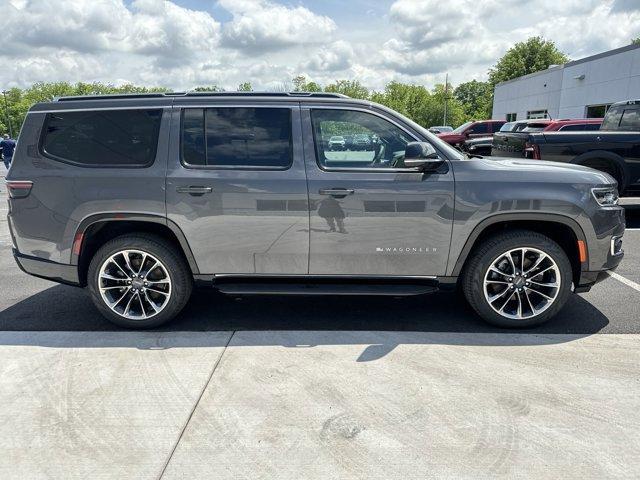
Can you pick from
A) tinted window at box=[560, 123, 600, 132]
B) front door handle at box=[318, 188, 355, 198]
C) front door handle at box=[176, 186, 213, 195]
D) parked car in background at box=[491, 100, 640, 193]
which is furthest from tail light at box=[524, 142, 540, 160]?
tinted window at box=[560, 123, 600, 132]

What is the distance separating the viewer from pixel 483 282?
4.02 meters

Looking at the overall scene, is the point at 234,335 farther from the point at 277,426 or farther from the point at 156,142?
the point at 156,142

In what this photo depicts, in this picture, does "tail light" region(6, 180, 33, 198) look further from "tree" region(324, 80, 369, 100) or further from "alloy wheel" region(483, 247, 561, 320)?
"tree" region(324, 80, 369, 100)

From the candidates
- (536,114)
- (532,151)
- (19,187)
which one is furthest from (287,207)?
(536,114)

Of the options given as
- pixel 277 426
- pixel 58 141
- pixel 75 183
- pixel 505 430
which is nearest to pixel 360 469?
pixel 277 426

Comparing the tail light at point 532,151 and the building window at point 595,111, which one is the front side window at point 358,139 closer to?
the tail light at point 532,151

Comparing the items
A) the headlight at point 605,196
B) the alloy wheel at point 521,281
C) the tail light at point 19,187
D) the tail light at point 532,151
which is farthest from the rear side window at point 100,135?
the tail light at point 532,151

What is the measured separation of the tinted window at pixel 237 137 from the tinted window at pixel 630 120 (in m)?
8.15

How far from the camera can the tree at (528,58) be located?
57281 mm

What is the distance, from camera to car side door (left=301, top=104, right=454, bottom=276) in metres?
3.85

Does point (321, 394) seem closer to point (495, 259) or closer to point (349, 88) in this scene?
point (495, 259)

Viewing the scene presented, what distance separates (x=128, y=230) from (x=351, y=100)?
7.16 ft

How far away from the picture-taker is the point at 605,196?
13.1 ft

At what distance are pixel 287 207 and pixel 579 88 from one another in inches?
1213
